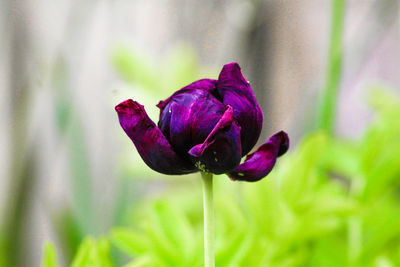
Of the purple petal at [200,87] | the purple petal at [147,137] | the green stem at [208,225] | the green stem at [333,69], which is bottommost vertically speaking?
the green stem at [208,225]

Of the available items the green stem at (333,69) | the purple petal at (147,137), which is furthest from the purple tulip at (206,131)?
the green stem at (333,69)

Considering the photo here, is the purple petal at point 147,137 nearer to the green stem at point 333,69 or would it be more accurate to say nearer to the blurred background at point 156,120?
the blurred background at point 156,120

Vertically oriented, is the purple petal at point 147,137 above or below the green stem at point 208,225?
above

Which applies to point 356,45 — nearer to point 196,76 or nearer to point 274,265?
point 196,76

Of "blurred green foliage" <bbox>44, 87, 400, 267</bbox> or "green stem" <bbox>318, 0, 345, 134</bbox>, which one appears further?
"green stem" <bbox>318, 0, 345, 134</bbox>

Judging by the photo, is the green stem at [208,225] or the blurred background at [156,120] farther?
the blurred background at [156,120]

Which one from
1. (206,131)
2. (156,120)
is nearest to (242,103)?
(206,131)

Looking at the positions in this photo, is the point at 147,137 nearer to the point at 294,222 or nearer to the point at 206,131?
the point at 206,131

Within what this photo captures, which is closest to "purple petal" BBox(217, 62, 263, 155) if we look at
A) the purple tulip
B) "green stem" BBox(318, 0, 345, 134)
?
the purple tulip

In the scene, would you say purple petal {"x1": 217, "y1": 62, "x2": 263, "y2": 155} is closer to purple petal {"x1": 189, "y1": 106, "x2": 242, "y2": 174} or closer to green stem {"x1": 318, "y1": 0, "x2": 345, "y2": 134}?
purple petal {"x1": 189, "y1": 106, "x2": 242, "y2": 174}
